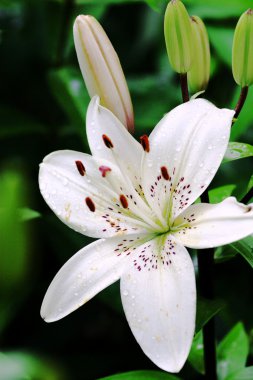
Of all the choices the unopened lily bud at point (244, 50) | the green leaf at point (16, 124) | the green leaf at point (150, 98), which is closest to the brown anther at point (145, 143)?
the unopened lily bud at point (244, 50)

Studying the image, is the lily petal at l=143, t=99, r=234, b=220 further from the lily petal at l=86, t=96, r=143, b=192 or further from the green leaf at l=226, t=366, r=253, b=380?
the green leaf at l=226, t=366, r=253, b=380

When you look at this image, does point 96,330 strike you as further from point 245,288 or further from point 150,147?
point 150,147

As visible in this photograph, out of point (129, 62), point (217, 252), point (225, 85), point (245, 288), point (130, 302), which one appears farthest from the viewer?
point (129, 62)

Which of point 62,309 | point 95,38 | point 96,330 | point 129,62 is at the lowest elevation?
point 96,330

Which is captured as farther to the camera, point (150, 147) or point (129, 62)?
point (129, 62)

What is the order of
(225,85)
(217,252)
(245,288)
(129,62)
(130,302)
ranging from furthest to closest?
(129,62), (225,85), (245,288), (217,252), (130,302)

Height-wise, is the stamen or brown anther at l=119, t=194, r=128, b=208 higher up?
the stamen

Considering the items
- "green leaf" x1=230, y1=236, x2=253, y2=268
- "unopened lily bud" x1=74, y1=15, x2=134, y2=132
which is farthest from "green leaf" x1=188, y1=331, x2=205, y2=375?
"unopened lily bud" x1=74, y1=15, x2=134, y2=132

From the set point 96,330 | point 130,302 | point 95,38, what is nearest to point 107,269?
point 130,302
